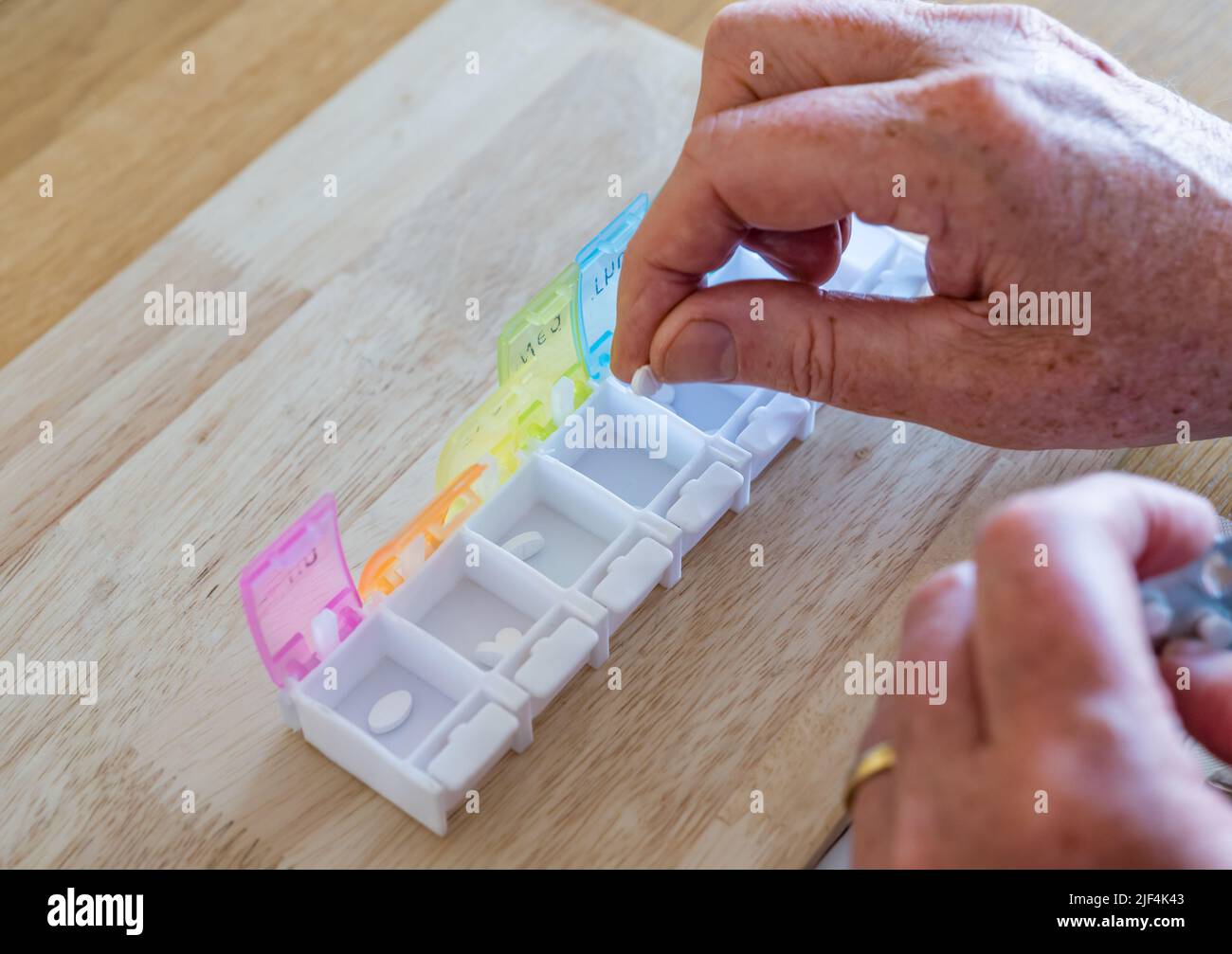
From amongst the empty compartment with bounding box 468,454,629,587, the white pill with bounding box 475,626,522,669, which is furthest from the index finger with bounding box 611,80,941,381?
the white pill with bounding box 475,626,522,669

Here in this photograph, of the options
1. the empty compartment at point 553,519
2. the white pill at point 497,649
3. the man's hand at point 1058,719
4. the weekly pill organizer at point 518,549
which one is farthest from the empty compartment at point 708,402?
the man's hand at point 1058,719

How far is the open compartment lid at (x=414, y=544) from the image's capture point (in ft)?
2.85

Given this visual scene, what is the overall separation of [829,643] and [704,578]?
9cm

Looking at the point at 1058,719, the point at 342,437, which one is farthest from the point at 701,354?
the point at 1058,719

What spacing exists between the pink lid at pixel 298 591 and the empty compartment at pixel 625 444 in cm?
18

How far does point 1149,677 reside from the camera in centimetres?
59

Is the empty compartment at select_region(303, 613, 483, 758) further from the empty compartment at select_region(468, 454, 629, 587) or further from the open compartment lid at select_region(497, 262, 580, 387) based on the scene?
the open compartment lid at select_region(497, 262, 580, 387)

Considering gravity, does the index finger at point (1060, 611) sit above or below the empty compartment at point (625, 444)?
above

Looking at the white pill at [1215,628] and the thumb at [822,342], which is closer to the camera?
the white pill at [1215,628]

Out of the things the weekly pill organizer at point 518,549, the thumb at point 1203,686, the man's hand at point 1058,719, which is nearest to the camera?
the man's hand at point 1058,719

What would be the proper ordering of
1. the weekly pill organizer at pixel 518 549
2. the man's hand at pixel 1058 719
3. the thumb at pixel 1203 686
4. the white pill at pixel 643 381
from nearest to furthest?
the man's hand at pixel 1058 719, the thumb at pixel 1203 686, the weekly pill organizer at pixel 518 549, the white pill at pixel 643 381

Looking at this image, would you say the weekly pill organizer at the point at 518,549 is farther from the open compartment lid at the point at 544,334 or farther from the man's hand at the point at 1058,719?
the man's hand at the point at 1058,719
